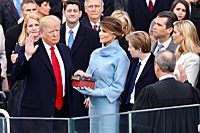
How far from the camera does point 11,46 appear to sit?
14.4 metres

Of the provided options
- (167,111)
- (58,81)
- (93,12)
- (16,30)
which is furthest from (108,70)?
(16,30)

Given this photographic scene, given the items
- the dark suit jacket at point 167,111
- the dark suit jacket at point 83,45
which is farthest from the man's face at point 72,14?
the dark suit jacket at point 167,111

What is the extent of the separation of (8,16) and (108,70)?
13.6 feet

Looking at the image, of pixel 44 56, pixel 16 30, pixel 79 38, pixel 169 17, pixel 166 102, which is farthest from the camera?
pixel 16 30

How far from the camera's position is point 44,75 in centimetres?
1098

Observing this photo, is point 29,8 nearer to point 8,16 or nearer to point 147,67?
point 8,16

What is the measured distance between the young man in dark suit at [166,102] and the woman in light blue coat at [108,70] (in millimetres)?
1163

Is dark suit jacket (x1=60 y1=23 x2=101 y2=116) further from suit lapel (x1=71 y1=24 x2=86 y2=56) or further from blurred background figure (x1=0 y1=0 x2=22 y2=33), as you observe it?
blurred background figure (x1=0 y1=0 x2=22 y2=33)

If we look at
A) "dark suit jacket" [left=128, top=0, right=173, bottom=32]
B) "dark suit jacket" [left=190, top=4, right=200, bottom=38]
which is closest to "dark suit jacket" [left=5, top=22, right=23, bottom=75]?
"dark suit jacket" [left=128, top=0, right=173, bottom=32]

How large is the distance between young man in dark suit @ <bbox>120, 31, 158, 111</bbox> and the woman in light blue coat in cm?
13

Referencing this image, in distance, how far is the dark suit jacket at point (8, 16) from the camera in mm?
15039

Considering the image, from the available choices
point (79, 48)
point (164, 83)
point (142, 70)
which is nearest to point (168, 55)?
point (164, 83)

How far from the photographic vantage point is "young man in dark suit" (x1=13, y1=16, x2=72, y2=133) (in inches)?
430

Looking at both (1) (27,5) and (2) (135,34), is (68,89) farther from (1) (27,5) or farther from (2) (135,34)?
(1) (27,5)
